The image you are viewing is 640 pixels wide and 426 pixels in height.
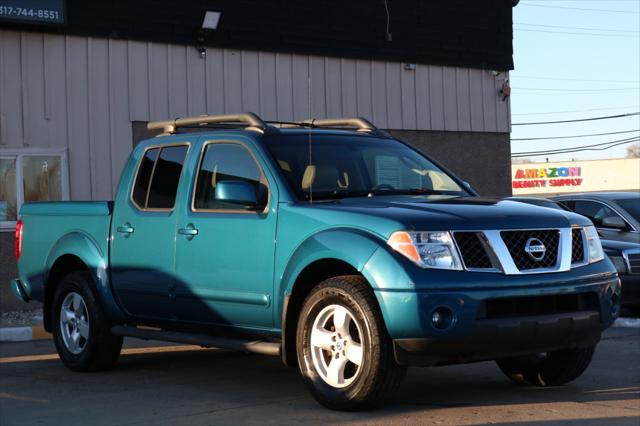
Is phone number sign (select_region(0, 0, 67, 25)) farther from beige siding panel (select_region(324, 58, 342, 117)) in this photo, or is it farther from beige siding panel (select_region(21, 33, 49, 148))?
beige siding panel (select_region(324, 58, 342, 117))

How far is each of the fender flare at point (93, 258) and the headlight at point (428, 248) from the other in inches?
123

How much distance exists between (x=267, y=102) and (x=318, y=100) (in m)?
1.01

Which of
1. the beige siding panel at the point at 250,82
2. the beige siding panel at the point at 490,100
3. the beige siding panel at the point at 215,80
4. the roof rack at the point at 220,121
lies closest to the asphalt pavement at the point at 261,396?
the roof rack at the point at 220,121

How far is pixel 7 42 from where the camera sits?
555 inches

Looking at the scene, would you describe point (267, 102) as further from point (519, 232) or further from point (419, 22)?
point (519, 232)

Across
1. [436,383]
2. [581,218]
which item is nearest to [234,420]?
[436,383]

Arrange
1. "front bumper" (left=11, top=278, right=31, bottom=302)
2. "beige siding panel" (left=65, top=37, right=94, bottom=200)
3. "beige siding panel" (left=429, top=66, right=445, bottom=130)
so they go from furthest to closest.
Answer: "beige siding panel" (left=429, top=66, right=445, bottom=130)
"beige siding panel" (left=65, top=37, right=94, bottom=200)
"front bumper" (left=11, top=278, right=31, bottom=302)

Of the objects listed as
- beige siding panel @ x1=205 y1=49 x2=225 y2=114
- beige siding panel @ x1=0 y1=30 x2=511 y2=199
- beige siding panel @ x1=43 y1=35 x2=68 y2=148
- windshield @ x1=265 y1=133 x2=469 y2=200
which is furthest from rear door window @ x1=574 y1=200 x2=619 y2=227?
beige siding panel @ x1=43 y1=35 x2=68 y2=148

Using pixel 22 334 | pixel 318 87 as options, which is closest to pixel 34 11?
pixel 22 334

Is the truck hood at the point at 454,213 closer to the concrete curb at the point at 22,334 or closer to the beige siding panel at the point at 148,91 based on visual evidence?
the concrete curb at the point at 22,334

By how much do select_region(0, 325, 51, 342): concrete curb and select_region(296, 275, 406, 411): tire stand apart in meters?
5.95

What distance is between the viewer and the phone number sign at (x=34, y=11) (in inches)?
543

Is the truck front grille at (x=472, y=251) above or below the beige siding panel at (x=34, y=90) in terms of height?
below

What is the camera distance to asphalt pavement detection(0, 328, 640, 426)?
6312 mm
